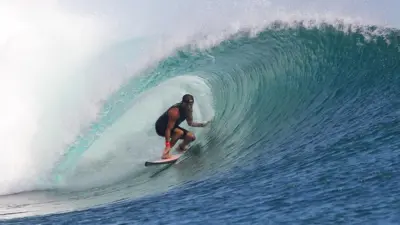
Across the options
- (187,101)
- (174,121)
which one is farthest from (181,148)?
(187,101)

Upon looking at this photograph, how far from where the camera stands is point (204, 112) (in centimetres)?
1525

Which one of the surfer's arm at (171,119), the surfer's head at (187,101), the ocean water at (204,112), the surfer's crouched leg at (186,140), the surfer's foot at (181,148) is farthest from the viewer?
the surfer's foot at (181,148)

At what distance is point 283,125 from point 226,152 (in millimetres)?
1146

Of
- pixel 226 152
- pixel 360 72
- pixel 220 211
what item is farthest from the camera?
pixel 360 72

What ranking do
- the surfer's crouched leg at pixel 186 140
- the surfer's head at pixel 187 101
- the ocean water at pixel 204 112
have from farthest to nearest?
the surfer's crouched leg at pixel 186 140 < the surfer's head at pixel 187 101 < the ocean water at pixel 204 112

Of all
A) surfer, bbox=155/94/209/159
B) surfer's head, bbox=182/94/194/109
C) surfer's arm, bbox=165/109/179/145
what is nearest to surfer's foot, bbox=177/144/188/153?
surfer, bbox=155/94/209/159

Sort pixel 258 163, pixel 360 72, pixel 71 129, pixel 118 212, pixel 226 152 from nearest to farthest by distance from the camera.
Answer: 1. pixel 118 212
2. pixel 258 163
3. pixel 226 152
4. pixel 360 72
5. pixel 71 129

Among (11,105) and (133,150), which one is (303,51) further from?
(11,105)

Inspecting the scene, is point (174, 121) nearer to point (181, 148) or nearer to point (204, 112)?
point (181, 148)

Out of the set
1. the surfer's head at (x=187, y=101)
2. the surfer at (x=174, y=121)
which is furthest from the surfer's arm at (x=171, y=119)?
the surfer's head at (x=187, y=101)

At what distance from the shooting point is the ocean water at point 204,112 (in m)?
8.12

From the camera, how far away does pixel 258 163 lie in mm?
10055

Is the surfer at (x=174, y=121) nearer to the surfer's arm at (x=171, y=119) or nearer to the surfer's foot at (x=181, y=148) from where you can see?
the surfer's arm at (x=171, y=119)

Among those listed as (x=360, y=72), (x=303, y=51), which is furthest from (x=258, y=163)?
(x=303, y=51)
